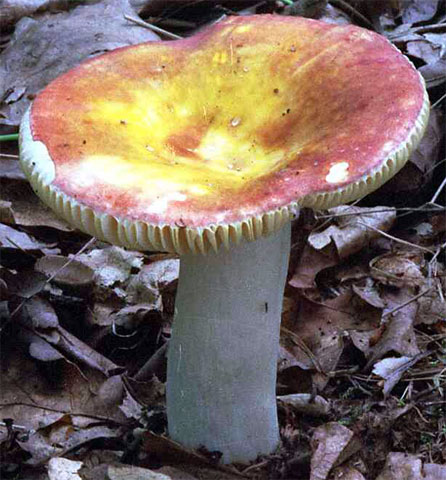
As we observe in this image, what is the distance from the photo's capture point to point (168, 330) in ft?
10.5

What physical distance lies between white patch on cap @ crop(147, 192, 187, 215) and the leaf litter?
0.96 m

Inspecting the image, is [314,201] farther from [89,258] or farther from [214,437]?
[89,258]

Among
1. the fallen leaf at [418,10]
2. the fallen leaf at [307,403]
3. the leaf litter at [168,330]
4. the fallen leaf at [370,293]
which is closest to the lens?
the leaf litter at [168,330]

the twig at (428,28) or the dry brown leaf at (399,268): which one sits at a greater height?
the twig at (428,28)

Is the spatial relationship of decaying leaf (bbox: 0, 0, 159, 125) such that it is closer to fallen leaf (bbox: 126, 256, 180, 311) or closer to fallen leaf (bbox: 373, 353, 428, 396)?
fallen leaf (bbox: 126, 256, 180, 311)

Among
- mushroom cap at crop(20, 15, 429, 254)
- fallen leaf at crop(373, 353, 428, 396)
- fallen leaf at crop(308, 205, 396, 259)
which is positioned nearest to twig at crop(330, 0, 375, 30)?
fallen leaf at crop(308, 205, 396, 259)

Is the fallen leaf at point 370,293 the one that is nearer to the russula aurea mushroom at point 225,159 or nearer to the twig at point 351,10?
the russula aurea mushroom at point 225,159

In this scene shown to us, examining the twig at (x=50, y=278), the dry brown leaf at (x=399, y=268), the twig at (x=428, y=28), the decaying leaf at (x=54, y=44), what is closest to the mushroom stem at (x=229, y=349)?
the twig at (x=50, y=278)

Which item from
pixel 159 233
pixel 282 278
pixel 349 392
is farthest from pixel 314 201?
pixel 349 392

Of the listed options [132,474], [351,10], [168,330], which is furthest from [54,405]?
[351,10]

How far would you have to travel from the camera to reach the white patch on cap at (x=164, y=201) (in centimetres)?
183

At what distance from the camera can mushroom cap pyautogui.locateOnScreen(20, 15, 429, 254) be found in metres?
1.87

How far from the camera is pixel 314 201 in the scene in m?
1.95

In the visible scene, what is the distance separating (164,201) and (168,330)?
1.42 m
